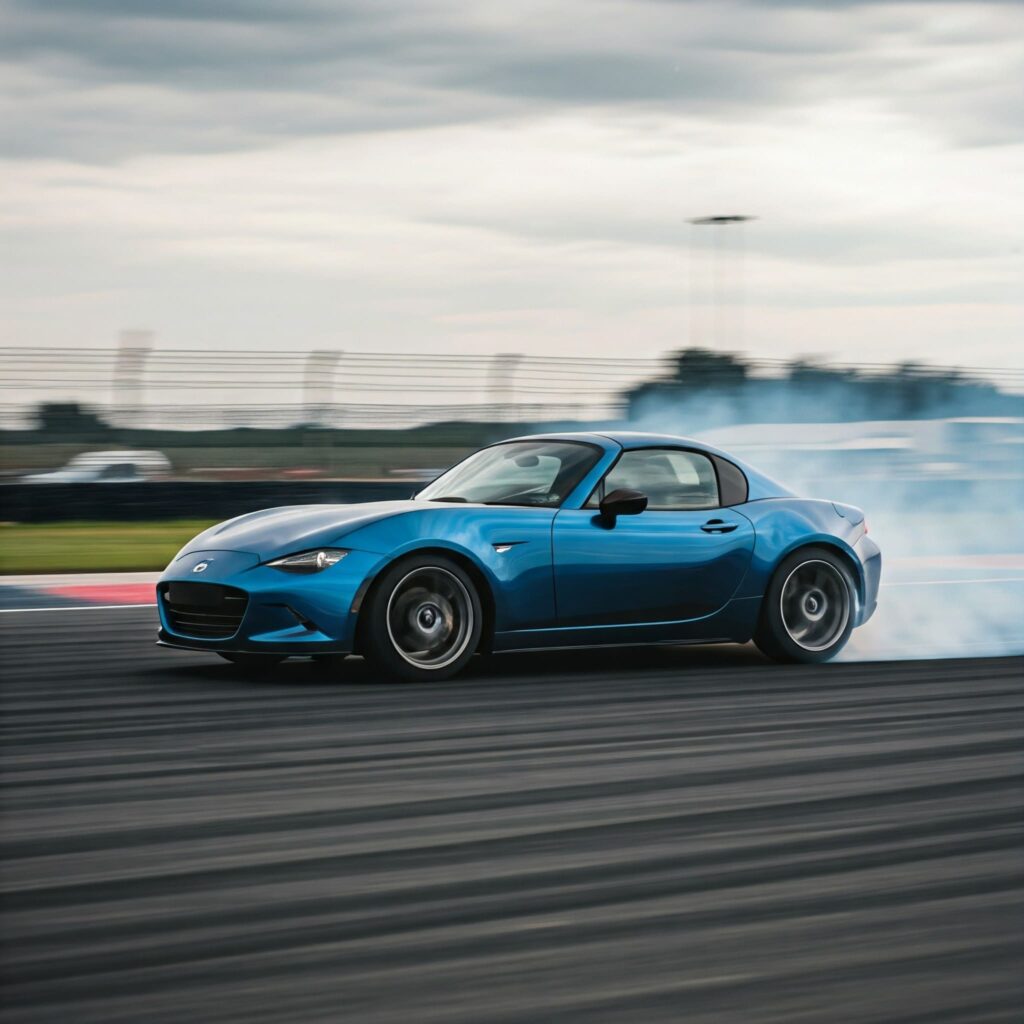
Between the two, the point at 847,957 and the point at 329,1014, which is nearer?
the point at 329,1014

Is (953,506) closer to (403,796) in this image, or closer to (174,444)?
(174,444)

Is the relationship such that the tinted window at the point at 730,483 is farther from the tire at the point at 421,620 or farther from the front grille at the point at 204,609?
the front grille at the point at 204,609

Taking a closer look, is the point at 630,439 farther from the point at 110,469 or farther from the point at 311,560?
the point at 110,469

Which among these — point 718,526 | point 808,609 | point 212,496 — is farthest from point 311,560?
point 212,496

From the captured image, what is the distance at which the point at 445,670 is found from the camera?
8547 millimetres

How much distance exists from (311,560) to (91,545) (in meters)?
11.6

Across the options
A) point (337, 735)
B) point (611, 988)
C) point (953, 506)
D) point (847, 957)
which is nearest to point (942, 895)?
point (847, 957)

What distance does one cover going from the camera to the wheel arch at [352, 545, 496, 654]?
838cm

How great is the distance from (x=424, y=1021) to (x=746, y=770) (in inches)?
115

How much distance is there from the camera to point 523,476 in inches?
366

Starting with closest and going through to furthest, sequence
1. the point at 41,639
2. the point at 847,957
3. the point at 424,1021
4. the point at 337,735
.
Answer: the point at 424,1021 → the point at 847,957 → the point at 337,735 → the point at 41,639

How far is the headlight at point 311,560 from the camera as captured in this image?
839cm

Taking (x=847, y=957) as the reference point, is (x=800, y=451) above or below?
above

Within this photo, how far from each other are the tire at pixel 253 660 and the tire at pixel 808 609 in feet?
8.38
